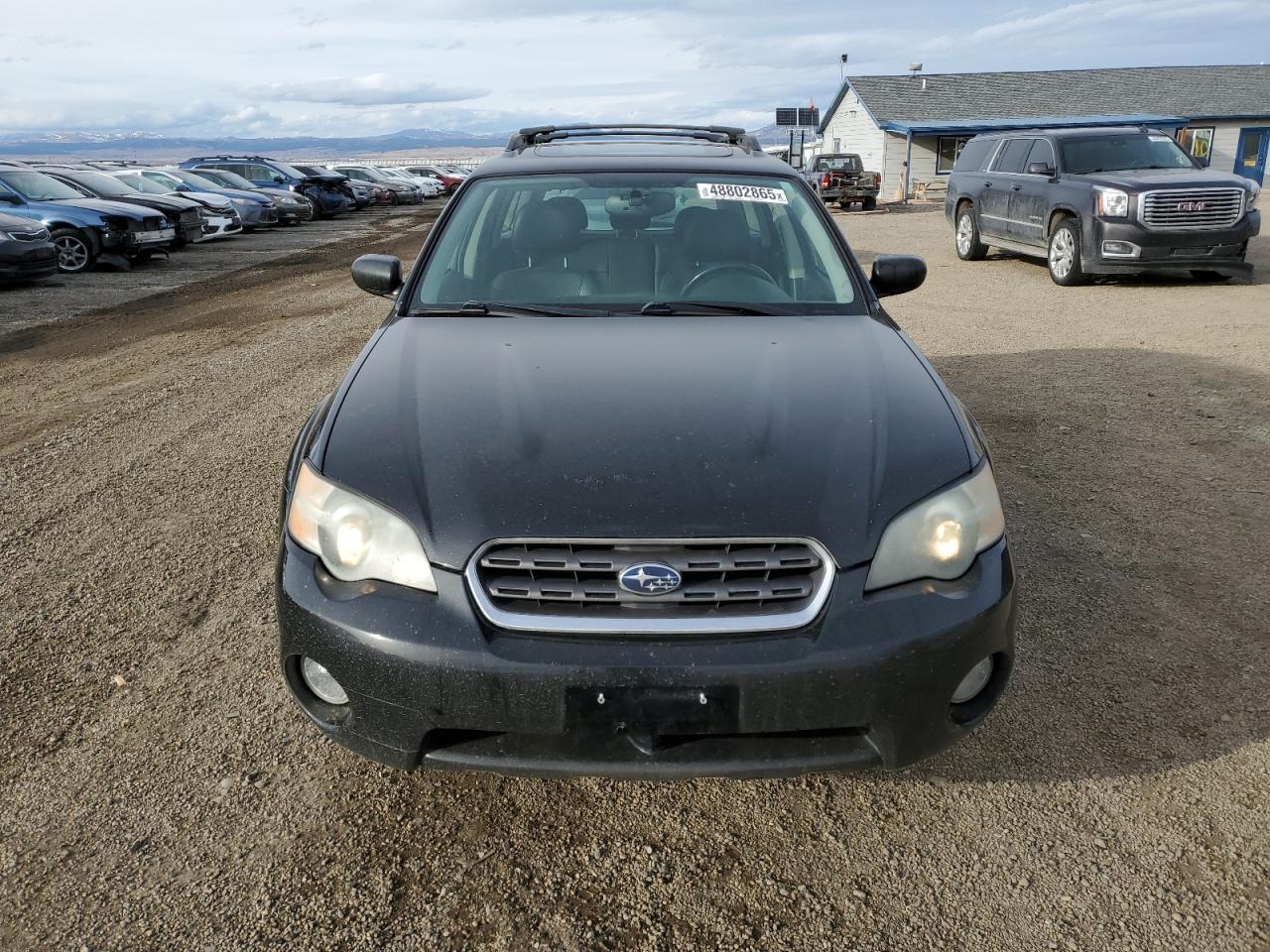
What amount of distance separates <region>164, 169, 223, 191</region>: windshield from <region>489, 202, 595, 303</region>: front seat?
20630 mm

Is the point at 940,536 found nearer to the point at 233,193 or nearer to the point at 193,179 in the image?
the point at 233,193

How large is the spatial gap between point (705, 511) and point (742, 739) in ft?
1.66

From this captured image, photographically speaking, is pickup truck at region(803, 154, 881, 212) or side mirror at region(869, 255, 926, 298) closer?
side mirror at region(869, 255, 926, 298)

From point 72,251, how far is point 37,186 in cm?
151

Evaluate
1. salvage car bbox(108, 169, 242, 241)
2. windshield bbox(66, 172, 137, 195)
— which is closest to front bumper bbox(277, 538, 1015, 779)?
windshield bbox(66, 172, 137, 195)

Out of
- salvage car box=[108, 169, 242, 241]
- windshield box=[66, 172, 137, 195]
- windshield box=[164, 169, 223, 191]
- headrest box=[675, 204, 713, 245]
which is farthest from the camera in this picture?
windshield box=[164, 169, 223, 191]

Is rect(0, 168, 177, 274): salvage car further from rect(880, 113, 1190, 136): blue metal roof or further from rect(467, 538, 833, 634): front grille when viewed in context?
rect(880, 113, 1190, 136): blue metal roof

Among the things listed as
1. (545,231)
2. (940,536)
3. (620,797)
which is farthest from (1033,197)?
(620,797)

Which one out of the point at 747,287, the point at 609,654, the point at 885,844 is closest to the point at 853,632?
the point at 609,654

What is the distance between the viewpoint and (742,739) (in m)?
2.14

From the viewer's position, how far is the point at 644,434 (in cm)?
243

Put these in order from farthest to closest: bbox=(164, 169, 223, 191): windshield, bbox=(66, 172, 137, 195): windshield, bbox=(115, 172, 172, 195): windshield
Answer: bbox=(164, 169, 223, 191): windshield < bbox=(115, 172, 172, 195): windshield < bbox=(66, 172, 137, 195): windshield

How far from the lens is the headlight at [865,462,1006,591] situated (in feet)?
7.09

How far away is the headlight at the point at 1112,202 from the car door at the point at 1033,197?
104cm
